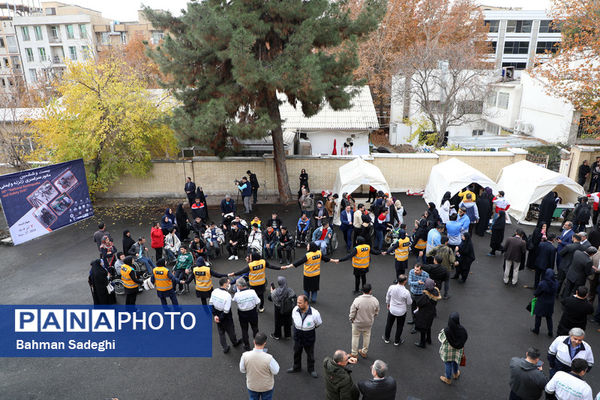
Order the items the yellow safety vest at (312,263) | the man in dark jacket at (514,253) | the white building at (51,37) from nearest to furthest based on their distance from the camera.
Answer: the yellow safety vest at (312,263)
the man in dark jacket at (514,253)
the white building at (51,37)

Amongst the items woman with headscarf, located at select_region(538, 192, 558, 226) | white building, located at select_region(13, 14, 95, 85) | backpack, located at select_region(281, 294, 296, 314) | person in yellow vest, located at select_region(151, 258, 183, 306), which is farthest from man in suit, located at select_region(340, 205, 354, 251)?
white building, located at select_region(13, 14, 95, 85)

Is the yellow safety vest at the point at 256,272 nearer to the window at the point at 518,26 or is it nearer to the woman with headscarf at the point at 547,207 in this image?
the woman with headscarf at the point at 547,207

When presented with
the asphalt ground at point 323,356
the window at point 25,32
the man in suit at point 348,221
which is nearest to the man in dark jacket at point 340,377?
the asphalt ground at point 323,356

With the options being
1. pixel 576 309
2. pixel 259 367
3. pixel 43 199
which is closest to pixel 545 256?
pixel 576 309

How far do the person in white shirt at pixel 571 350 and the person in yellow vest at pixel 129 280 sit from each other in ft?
26.2

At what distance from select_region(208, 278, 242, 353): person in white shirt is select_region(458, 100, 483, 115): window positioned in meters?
24.5

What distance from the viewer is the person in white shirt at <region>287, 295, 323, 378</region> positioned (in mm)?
6730

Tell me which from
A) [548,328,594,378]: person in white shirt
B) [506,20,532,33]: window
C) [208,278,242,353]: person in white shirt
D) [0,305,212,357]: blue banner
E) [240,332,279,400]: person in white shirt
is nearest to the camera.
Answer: [240,332,279,400]: person in white shirt

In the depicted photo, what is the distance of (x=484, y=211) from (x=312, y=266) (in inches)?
296

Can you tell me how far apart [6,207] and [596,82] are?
2226cm

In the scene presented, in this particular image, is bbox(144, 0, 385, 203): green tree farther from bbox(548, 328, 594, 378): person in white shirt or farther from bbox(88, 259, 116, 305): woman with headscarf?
bbox(548, 328, 594, 378): person in white shirt

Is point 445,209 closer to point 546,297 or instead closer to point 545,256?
point 545,256

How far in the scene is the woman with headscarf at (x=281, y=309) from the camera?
7.68 meters

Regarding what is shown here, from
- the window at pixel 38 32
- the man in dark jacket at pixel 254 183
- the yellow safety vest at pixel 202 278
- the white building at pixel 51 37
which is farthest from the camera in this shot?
the window at pixel 38 32
